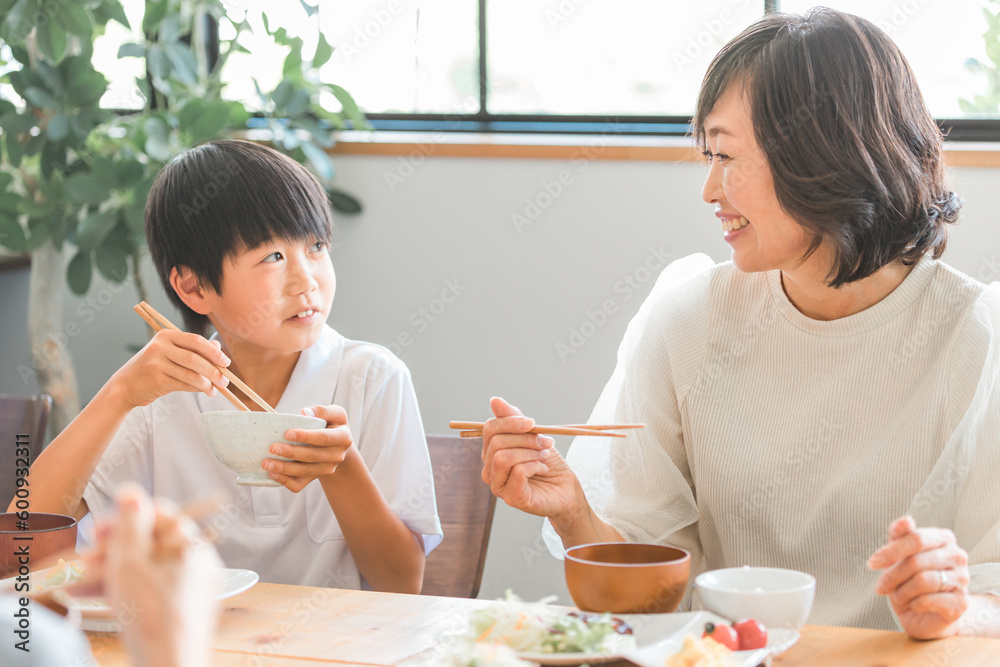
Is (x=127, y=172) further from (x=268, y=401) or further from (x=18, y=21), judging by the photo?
(x=268, y=401)

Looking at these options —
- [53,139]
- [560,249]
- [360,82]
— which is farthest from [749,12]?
[53,139]

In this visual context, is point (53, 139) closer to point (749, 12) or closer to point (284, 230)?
point (284, 230)

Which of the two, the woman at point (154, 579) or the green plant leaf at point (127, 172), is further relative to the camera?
the green plant leaf at point (127, 172)

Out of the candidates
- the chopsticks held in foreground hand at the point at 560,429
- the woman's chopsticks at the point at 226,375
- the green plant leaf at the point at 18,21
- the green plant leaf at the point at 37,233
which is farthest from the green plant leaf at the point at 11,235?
the chopsticks held in foreground hand at the point at 560,429

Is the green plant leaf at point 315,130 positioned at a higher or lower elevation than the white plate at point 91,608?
higher

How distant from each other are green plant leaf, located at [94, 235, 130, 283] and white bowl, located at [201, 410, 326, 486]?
1572 mm

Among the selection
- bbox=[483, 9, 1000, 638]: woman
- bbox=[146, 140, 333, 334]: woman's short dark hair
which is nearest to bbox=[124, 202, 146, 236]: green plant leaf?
bbox=[146, 140, 333, 334]: woman's short dark hair

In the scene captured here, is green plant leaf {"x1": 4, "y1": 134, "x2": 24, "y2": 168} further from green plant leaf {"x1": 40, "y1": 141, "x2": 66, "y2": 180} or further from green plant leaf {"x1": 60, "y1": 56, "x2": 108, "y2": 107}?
green plant leaf {"x1": 60, "y1": 56, "x2": 108, "y2": 107}

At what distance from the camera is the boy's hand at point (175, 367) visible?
1.29 metres

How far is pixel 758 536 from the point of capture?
1.34 meters

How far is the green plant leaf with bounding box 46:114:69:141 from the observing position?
96.7 inches

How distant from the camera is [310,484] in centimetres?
150

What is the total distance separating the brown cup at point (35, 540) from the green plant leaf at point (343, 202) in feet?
5.75

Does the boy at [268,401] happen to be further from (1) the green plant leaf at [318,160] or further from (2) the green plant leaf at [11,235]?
(2) the green plant leaf at [11,235]
